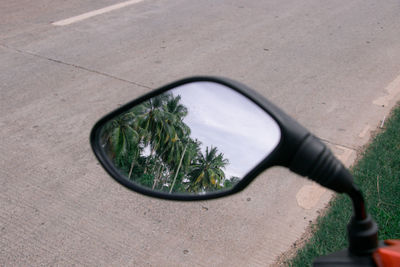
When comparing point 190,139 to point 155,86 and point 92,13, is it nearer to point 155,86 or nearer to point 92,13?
point 155,86

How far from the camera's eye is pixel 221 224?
3.55m

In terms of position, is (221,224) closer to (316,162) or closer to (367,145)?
(367,145)

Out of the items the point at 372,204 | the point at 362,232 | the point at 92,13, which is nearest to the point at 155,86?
the point at 372,204

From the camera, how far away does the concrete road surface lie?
11.1ft

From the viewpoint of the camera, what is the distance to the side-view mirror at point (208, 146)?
1.20 metres

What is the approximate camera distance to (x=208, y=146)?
1.60 m

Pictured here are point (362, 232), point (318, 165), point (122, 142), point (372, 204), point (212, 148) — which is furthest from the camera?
point (372, 204)

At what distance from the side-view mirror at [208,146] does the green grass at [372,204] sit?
5.53ft

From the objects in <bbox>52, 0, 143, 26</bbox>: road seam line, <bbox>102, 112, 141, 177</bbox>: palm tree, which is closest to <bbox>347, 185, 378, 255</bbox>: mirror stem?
<bbox>102, 112, 141, 177</bbox>: palm tree

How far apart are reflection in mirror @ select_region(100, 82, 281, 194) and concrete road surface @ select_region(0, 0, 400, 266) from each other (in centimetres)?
160

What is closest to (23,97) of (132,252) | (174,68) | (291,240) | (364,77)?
(174,68)

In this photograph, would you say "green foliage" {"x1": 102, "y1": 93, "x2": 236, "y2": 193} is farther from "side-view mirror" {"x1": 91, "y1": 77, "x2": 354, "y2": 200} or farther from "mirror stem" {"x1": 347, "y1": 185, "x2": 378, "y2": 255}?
"mirror stem" {"x1": 347, "y1": 185, "x2": 378, "y2": 255}

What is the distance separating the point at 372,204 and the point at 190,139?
2348 mm

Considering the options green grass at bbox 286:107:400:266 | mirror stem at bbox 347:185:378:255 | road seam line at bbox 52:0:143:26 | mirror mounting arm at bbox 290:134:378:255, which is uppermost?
mirror mounting arm at bbox 290:134:378:255
